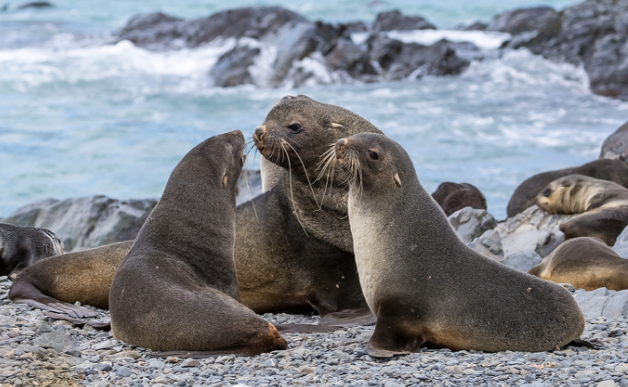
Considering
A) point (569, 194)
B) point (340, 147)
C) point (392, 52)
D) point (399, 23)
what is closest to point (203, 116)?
point (392, 52)

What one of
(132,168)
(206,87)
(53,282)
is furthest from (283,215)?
(206,87)

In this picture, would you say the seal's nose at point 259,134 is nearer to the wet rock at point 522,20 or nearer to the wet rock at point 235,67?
the wet rock at point 235,67

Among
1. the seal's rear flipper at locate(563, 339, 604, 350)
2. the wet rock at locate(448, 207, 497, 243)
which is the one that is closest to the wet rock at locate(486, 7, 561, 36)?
the wet rock at locate(448, 207, 497, 243)

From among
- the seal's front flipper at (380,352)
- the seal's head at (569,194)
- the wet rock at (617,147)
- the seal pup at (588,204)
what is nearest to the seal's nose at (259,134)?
the seal's front flipper at (380,352)

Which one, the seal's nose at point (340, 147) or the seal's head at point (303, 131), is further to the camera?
the seal's head at point (303, 131)

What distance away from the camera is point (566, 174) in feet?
35.0

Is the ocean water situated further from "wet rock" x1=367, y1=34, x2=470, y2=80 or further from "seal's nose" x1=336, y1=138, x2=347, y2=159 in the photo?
"seal's nose" x1=336, y1=138, x2=347, y2=159

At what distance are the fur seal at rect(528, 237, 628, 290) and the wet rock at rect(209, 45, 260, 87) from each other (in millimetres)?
16362

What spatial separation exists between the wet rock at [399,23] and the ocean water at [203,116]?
7.31 meters

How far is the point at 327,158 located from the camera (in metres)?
5.92

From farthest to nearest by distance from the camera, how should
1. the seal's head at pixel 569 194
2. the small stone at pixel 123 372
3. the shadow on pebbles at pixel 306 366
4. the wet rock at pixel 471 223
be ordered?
1. the seal's head at pixel 569 194
2. the wet rock at pixel 471 223
3. the small stone at pixel 123 372
4. the shadow on pebbles at pixel 306 366

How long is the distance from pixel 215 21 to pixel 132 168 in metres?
15.2

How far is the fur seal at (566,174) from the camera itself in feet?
34.6

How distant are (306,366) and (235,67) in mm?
19622
